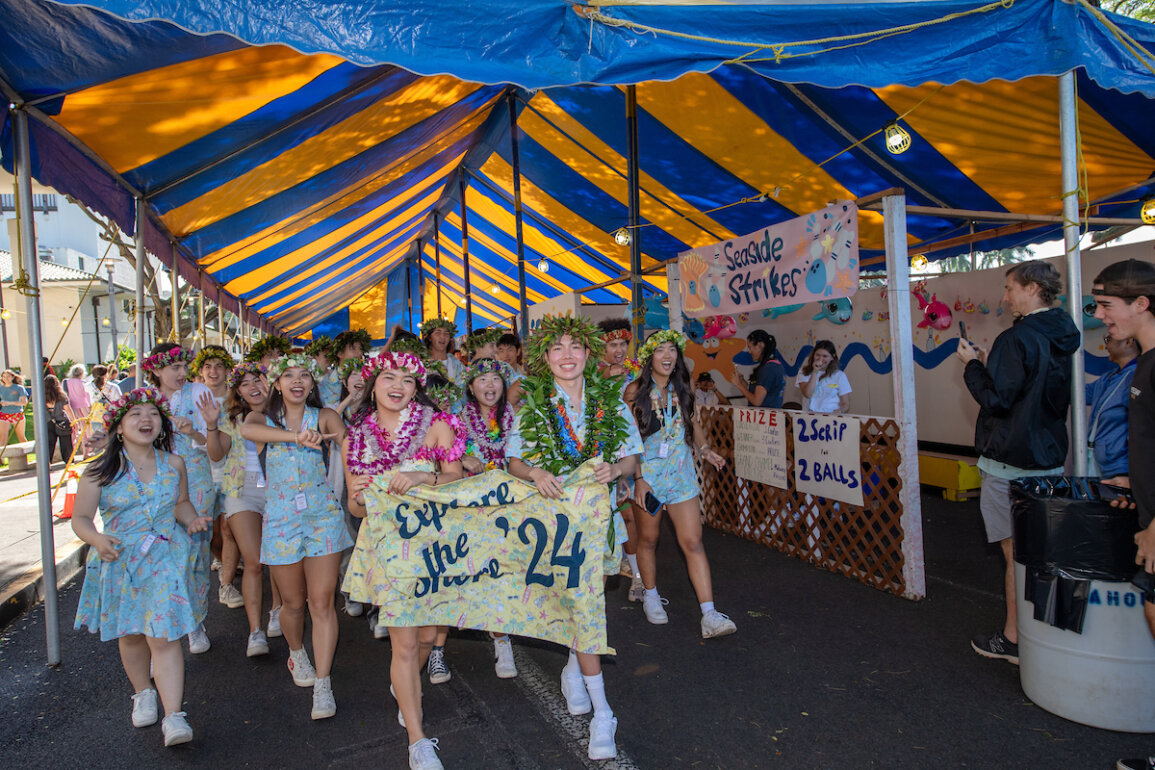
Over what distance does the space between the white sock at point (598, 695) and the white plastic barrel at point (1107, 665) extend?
6.78 feet

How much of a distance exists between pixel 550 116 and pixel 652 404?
4.96 m

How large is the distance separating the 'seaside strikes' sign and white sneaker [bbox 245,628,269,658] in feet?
5.31

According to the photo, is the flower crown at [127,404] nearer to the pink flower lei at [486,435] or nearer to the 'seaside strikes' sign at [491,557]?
the 'seaside strikes' sign at [491,557]

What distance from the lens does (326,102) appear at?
16.9 ft

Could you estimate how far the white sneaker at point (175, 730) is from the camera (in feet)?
10.8

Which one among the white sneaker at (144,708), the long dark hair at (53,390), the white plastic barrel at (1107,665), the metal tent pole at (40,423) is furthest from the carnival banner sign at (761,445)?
the long dark hair at (53,390)

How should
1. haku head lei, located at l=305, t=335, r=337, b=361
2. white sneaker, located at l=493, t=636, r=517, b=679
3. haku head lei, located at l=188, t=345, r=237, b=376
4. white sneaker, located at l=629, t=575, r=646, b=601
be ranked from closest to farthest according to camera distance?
1. white sneaker, located at l=493, t=636, r=517, b=679
2. white sneaker, located at l=629, t=575, r=646, b=601
3. haku head lei, located at l=188, t=345, r=237, b=376
4. haku head lei, located at l=305, t=335, r=337, b=361

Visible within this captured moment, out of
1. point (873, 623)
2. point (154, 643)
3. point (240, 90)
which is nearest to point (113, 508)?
point (154, 643)

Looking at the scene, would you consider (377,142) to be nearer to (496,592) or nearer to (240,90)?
(240,90)

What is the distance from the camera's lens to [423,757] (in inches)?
116

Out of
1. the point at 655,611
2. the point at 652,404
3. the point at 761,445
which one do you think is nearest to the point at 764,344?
the point at 761,445

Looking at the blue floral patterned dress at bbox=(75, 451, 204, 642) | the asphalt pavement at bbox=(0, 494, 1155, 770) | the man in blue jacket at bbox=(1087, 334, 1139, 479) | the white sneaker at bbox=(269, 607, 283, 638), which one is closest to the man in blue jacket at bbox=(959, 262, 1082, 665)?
the man in blue jacket at bbox=(1087, 334, 1139, 479)

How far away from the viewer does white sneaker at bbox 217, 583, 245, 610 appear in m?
5.29

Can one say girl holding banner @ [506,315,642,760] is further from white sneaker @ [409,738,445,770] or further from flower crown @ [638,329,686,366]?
flower crown @ [638,329,686,366]
